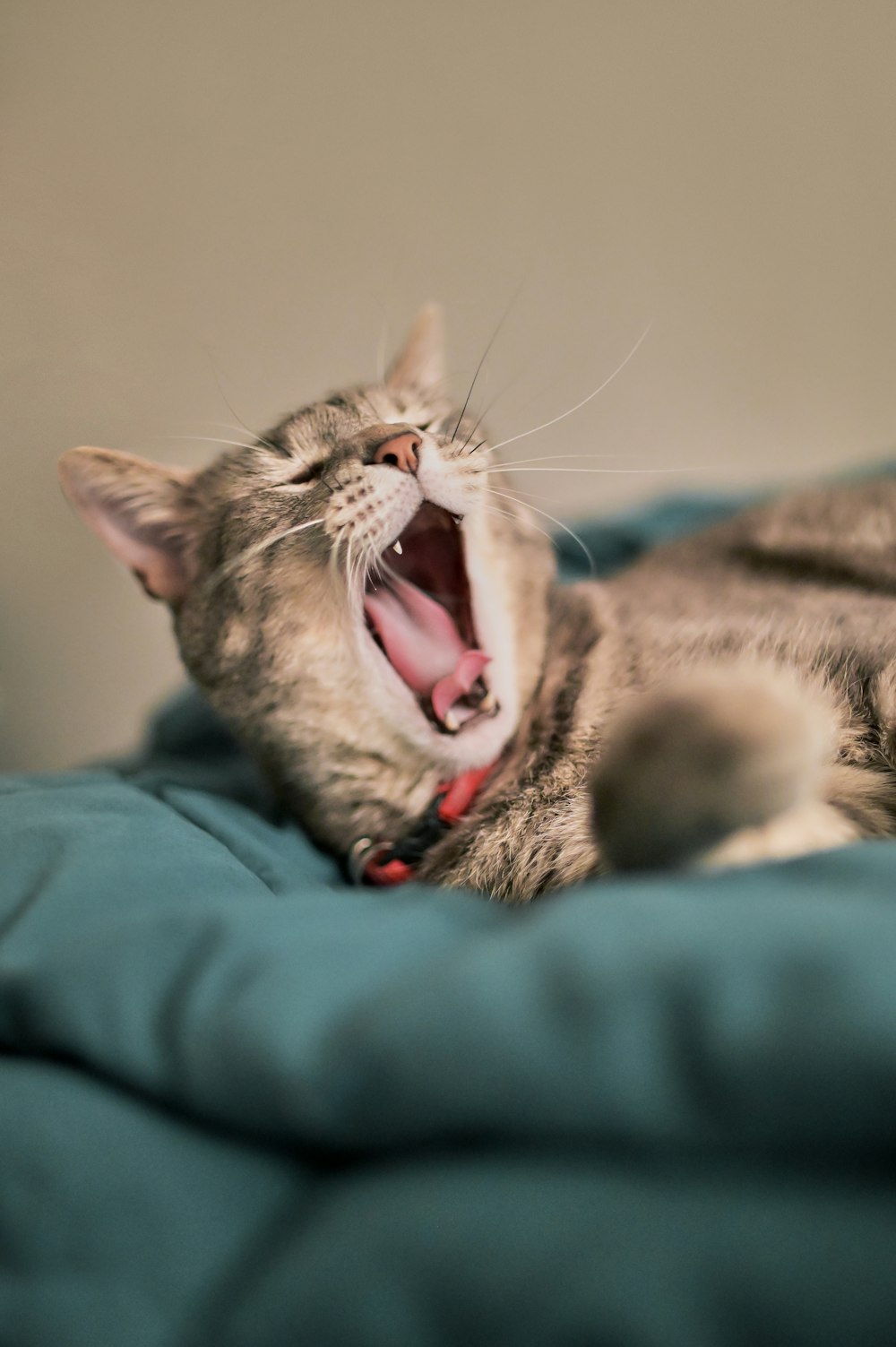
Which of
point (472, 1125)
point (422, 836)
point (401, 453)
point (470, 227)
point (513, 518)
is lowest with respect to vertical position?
point (422, 836)

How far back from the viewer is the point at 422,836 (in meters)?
0.99

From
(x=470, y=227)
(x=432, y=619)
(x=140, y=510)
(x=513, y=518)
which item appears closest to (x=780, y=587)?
(x=513, y=518)

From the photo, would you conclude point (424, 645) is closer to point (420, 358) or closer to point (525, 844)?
point (525, 844)

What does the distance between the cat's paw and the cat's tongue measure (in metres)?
0.39

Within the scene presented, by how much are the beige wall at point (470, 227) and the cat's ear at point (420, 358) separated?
1.04 feet

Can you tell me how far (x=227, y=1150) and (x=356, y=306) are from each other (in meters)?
1.62

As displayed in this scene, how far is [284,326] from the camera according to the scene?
1613mm

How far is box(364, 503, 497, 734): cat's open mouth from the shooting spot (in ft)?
3.18

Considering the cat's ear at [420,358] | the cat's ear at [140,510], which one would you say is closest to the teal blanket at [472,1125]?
the cat's ear at [140,510]

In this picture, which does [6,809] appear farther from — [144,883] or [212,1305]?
[212,1305]

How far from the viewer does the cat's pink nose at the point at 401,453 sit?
0.94 metres

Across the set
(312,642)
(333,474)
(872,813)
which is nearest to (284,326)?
(333,474)

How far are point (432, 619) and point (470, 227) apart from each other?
119cm

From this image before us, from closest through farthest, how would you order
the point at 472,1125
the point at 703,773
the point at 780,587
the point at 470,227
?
the point at 472,1125
the point at 703,773
the point at 780,587
the point at 470,227
